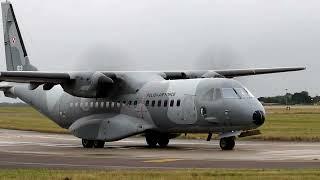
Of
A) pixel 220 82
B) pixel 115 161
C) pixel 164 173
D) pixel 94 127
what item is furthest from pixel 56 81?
pixel 164 173

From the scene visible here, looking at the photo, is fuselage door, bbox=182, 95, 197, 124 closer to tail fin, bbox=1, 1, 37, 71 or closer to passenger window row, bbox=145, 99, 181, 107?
passenger window row, bbox=145, 99, 181, 107

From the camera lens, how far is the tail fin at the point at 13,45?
41.0 meters

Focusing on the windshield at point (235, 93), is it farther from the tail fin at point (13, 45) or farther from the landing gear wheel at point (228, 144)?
the tail fin at point (13, 45)

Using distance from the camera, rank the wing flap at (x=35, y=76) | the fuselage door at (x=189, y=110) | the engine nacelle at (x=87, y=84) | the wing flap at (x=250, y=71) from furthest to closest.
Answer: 1. the wing flap at (x=250, y=71)
2. the engine nacelle at (x=87, y=84)
3. the wing flap at (x=35, y=76)
4. the fuselage door at (x=189, y=110)

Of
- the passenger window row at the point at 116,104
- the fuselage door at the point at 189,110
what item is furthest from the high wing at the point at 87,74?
the fuselage door at the point at 189,110

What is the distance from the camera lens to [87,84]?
33781mm

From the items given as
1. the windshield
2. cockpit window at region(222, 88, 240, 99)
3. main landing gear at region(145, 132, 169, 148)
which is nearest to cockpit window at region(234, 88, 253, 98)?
the windshield

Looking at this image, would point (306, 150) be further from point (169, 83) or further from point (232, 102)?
point (169, 83)

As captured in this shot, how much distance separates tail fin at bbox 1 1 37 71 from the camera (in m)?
41.0

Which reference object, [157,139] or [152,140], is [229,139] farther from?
[152,140]

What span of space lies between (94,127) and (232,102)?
8525mm

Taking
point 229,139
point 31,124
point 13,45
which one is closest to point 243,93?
point 229,139

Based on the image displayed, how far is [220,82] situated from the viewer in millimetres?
31016

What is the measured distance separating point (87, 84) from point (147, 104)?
3410 mm
